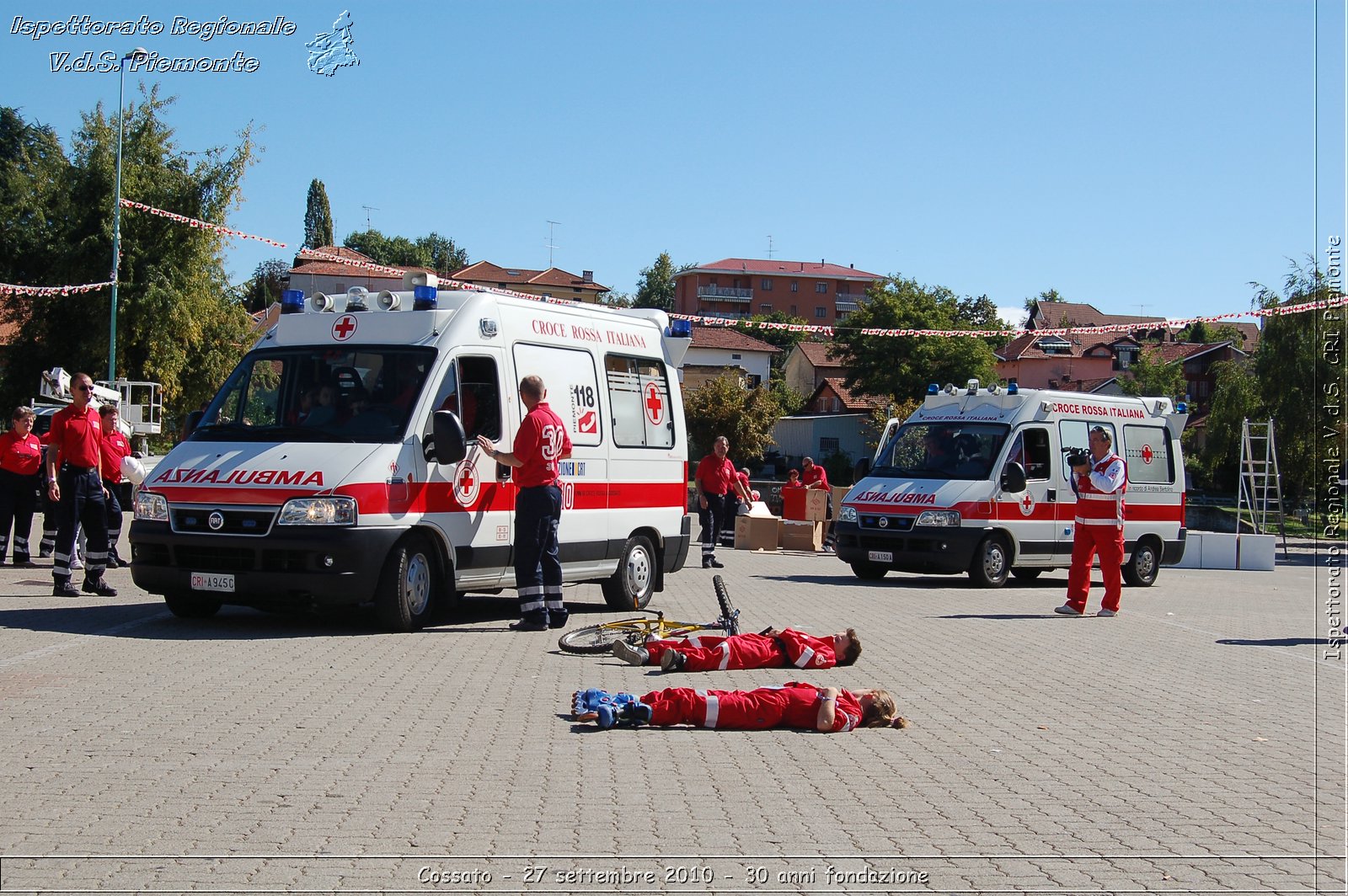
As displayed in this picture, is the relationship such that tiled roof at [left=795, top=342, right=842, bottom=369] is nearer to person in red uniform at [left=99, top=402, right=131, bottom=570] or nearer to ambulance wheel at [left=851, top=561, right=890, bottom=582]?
ambulance wheel at [left=851, top=561, right=890, bottom=582]

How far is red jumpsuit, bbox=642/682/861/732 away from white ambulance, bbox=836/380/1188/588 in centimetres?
1039

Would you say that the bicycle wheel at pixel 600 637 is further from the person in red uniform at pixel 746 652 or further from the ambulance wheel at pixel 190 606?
the ambulance wheel at pixel 190 606

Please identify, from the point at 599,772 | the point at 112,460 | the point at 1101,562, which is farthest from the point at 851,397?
the point at 599,772

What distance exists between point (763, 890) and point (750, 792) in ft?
4.46

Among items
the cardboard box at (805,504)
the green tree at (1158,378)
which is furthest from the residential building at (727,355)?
the cardboard box at (805,504)

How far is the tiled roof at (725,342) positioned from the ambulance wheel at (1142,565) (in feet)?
280

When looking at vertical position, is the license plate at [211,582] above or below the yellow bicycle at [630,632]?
above

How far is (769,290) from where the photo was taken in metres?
150

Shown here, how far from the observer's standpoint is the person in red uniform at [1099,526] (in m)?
14.1

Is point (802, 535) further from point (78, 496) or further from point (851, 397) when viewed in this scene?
point (851, 397)

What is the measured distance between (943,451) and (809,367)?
296 feet

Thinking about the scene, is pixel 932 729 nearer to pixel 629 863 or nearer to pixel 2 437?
pixel 629 863

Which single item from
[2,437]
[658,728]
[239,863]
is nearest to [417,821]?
[239,863]

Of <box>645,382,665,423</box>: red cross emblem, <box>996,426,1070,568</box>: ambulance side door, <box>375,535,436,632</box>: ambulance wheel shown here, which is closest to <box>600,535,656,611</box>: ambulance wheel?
<box>645,382,665,423</box>: red cross emblem
